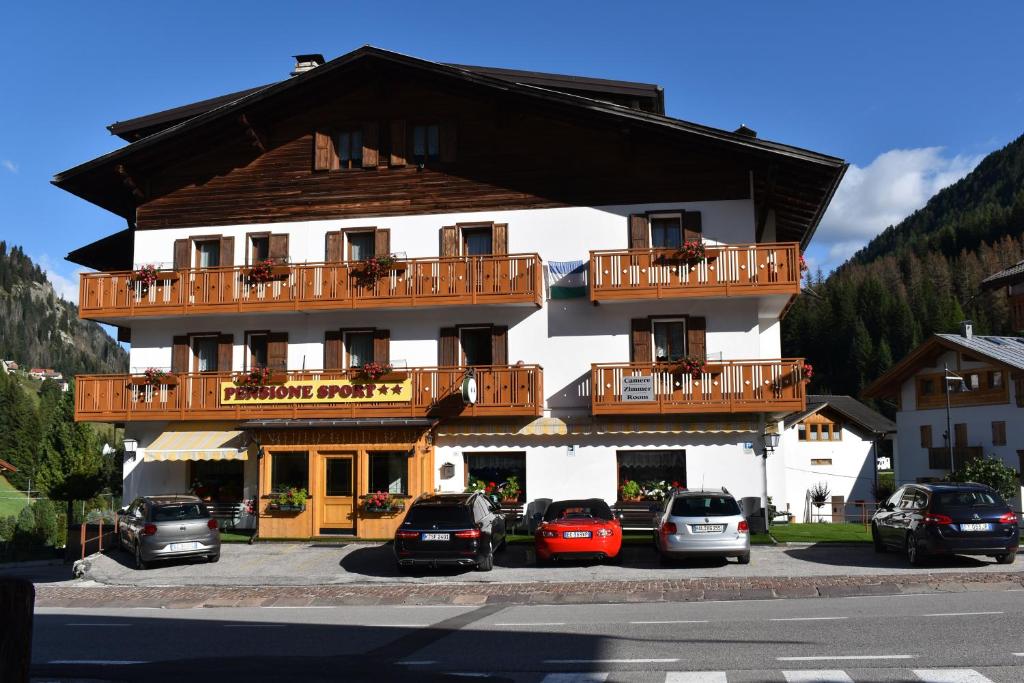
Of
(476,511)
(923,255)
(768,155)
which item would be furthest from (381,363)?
(923,255)

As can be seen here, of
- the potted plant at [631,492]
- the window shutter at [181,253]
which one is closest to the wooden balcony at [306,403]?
the potted plant at [631,492]

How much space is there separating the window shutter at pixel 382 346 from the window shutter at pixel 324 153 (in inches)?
205

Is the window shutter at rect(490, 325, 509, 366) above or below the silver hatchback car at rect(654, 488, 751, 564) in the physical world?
above

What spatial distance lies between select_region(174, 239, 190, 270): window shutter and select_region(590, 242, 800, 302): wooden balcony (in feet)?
40.1

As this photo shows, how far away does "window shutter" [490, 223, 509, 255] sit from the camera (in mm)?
26688

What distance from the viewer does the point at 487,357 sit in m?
26.9

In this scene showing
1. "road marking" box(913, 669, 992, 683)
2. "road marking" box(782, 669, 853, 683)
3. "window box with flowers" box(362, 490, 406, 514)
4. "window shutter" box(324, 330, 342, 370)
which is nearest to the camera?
"road marking" box(913, 669, 992, 683)

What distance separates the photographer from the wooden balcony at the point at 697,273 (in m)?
24.5

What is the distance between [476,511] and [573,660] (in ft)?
32.1

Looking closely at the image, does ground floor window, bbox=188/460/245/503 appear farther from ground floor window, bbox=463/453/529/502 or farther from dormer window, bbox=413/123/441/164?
dormer window, bbox=413/123/441/164

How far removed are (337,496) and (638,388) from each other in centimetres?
856

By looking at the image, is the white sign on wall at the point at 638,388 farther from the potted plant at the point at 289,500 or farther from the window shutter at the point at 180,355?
the window shutter at the point at 180,355

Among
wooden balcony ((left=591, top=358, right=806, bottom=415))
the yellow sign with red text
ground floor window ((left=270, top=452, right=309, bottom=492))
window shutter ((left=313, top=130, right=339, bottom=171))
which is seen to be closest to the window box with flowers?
ground floor window ((left=270, top=452, right=309, bottom=492))

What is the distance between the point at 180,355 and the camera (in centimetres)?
2816
